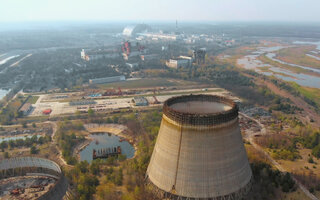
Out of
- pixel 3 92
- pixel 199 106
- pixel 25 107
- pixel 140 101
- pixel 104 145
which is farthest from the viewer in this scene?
pixel 3 92

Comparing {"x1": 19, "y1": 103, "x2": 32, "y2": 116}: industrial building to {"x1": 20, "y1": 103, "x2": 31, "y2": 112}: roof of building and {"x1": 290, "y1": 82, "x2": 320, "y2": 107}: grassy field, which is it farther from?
{"x1": 290, "y1": 82, "x2": 320, "y2": 107}: grassy field

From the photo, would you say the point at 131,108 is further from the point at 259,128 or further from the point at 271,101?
the point at 271,101

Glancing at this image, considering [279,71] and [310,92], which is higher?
[310,92]

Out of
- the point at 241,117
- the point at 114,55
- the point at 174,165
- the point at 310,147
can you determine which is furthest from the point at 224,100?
the point at 114,55

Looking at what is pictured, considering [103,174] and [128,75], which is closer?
[103,174]

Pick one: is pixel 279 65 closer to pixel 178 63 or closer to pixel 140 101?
pixel 178 63

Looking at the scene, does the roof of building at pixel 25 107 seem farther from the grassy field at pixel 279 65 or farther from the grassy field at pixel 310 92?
the grassy field at pixel 279 65

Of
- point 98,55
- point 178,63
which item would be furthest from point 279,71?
point 98,55

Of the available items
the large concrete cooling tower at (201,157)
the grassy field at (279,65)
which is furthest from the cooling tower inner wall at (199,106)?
the grassy field at (279,65)
